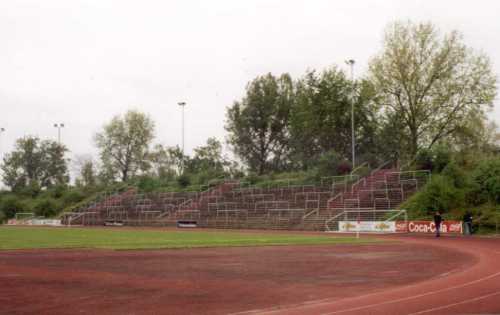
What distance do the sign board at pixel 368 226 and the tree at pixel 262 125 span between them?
1843 inches

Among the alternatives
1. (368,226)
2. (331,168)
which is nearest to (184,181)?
(331,168)

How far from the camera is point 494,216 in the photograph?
44625 millimetres

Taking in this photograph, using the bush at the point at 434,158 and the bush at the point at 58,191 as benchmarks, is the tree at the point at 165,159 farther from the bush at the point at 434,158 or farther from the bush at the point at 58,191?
the bush at the point at 434,158

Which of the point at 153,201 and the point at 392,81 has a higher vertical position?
the point at 392,81

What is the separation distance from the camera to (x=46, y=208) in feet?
318

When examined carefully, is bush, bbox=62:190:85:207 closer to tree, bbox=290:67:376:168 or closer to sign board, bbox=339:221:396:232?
tree, bbox=290:67:376:168

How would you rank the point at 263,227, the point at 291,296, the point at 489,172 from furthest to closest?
the point at 263,227 < the point at 489,172 < the point at 291,296

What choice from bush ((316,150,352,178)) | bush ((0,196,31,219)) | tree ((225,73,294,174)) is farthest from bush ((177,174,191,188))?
bush ((0,196,31,219))

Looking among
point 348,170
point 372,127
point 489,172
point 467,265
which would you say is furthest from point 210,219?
→ point 467,265

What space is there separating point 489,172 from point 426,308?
39721 millimetres

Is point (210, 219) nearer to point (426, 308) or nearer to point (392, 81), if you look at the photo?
point (392, 81)

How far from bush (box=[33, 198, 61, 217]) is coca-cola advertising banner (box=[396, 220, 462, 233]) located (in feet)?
208

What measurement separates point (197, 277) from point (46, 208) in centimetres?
8336

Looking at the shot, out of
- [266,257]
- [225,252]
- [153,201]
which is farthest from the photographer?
[153,201]
